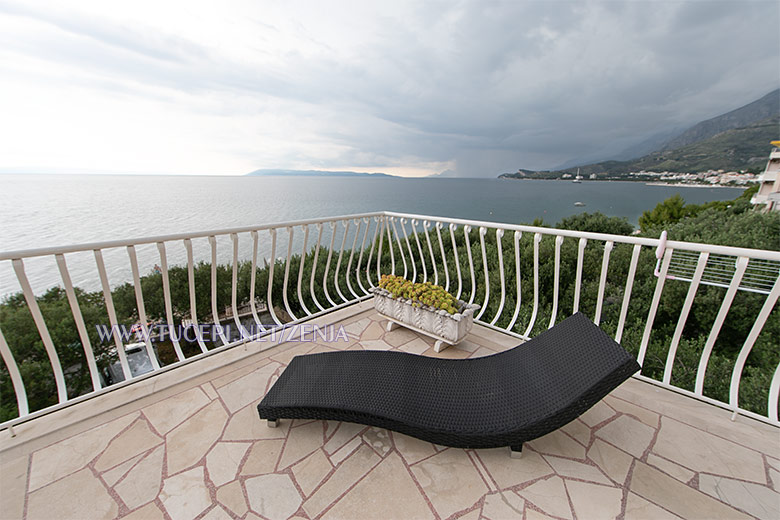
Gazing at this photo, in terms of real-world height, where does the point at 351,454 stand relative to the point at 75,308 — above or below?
below

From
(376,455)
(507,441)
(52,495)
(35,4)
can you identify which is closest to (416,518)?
(376,455)

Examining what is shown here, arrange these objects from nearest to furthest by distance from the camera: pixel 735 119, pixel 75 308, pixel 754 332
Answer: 1. pixel 754 332
2. pixel 75 308
3. pixel 735 119

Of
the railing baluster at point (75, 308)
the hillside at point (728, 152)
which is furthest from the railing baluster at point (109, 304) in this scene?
the hillside at point (728, 152)

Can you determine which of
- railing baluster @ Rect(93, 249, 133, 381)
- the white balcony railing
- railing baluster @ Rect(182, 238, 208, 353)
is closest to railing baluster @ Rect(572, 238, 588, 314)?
the white balcony railing

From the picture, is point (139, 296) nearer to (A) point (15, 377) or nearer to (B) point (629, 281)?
(A) point (15, 377)

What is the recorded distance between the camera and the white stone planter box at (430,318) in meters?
2.56

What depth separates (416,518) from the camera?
1.32 metres

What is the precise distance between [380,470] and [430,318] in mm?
1344

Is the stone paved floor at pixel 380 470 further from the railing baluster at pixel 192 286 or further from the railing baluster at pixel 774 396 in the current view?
the railing baluster at pixel 192 286

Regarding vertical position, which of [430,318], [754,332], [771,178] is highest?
[771,178]

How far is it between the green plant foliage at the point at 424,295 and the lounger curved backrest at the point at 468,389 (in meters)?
0.63

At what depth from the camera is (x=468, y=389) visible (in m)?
1.82

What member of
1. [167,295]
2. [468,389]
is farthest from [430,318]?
[167,295]

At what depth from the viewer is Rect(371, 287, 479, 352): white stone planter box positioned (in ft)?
8.40
